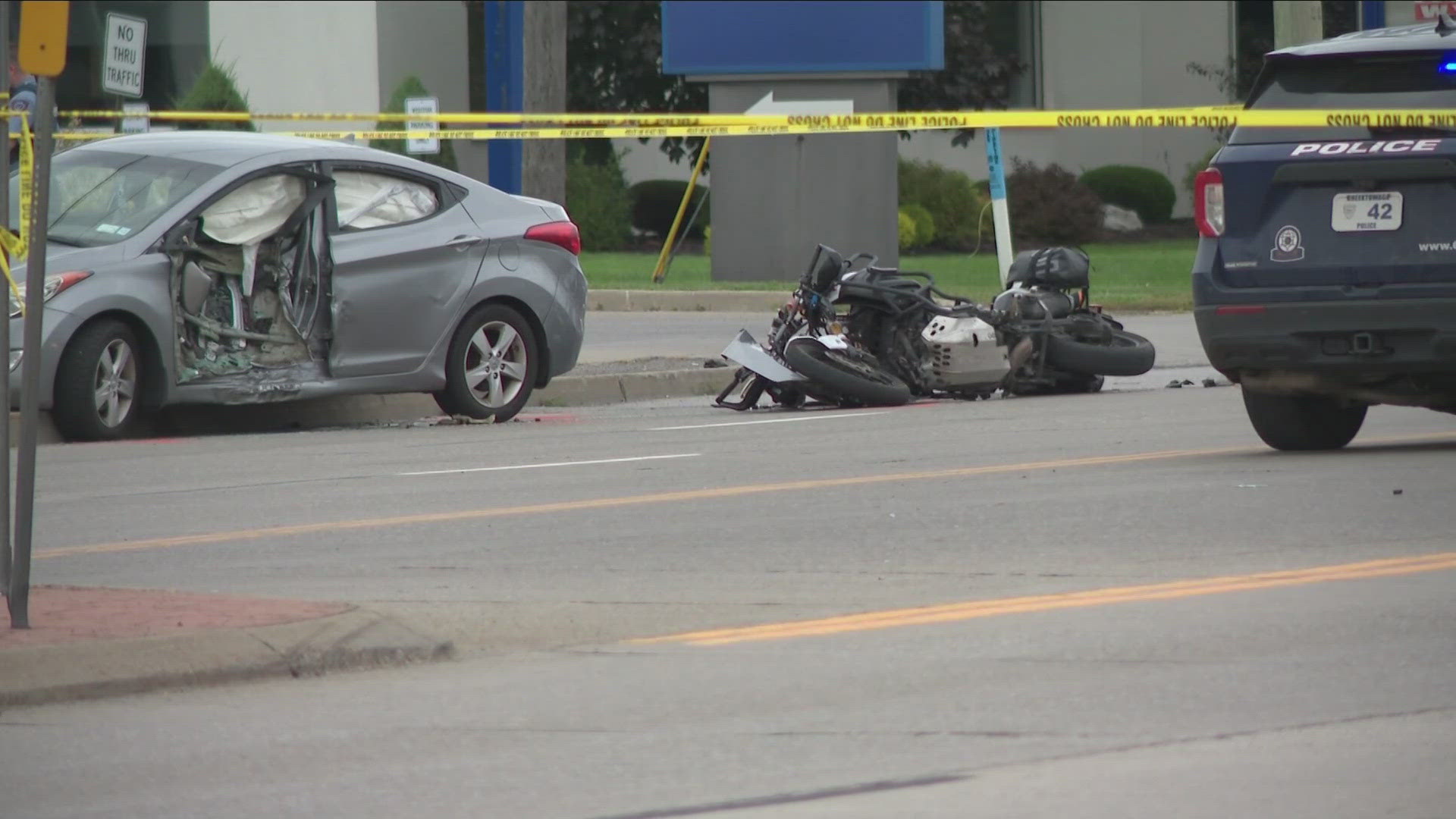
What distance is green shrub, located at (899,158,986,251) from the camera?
3738cm

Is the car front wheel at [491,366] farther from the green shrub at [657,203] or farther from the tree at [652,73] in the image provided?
the green shrub at [657,203]

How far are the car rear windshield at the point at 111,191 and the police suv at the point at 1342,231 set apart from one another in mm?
5802

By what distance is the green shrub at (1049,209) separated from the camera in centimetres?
3775

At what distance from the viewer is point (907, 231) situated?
35875 millimetres

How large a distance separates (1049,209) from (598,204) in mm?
7163

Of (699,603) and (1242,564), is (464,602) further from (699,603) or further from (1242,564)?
(1242,564)

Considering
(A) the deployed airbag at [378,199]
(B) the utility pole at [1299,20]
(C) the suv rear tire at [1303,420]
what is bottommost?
(C) the suv rear tire at [1303,420]

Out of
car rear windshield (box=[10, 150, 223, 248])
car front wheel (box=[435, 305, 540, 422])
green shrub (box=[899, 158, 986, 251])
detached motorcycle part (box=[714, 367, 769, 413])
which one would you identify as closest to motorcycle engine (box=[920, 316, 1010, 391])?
detached motorcycle part (box=[714, 367, 769, 413])

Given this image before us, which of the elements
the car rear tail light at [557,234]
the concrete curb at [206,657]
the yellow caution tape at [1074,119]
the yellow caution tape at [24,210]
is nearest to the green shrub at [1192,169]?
the yellow caution tape at [1074,119]

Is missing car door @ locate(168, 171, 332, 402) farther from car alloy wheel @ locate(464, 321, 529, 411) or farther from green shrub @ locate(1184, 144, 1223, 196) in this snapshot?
green shrub @ locate(1184, 144, 1223, 196)

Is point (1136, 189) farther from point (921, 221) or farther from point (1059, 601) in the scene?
point (1059, 601)

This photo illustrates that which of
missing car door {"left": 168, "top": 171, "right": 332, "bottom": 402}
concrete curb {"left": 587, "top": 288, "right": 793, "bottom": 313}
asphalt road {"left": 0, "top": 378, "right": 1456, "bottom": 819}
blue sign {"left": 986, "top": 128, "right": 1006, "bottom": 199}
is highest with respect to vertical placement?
blue sign {"left": 986, "top": 128, "right": 1006, "bottom": 199}

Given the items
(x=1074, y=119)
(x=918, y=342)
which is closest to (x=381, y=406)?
(x=918, y=342)

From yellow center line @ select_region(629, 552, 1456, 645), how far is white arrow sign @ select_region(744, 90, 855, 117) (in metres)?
19.3
